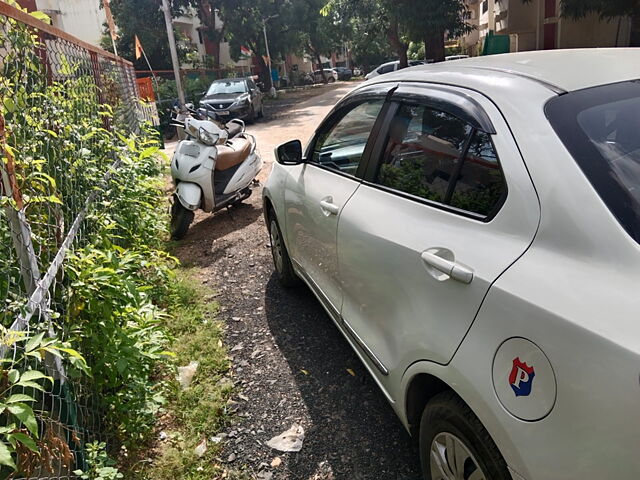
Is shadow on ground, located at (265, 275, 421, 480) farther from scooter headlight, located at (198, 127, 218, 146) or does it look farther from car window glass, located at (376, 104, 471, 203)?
scooter headlight, located at (198, 127, 218, 146)

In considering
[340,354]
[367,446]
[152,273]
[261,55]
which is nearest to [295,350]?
[340,354]

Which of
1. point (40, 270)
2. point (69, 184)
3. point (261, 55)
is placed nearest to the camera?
point (40, 270)

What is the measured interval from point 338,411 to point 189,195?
353 centimetres

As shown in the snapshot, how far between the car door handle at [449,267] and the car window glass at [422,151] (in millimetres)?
326

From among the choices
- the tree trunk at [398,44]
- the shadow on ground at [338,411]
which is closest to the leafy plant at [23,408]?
the shadow on ground at [338,411]

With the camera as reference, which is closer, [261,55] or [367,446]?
[367,446]

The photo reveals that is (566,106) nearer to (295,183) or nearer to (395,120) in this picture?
(395,120)

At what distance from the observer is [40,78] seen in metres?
3.13

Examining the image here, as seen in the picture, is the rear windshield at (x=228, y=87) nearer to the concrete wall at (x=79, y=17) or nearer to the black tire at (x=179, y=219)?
the concrete wall at (x=79, y=17)

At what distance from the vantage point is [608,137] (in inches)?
61.1

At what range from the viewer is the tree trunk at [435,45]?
49.4 feet

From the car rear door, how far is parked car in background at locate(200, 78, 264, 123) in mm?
14838

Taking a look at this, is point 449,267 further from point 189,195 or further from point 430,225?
point 189,195

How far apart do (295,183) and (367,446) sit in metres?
1.80
